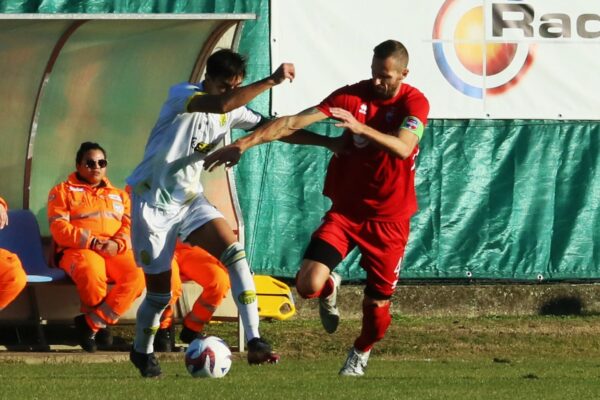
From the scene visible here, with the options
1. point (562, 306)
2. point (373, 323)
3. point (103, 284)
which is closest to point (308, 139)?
point (373, 323)

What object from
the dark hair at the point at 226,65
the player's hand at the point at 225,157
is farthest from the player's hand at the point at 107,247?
the player's hand at the point at 225,157

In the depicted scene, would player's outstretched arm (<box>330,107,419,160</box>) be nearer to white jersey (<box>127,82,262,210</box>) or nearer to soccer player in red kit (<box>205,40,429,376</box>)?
soccer player in red kit (<box>205,40,429,376</box>)

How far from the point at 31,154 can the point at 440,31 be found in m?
4.00

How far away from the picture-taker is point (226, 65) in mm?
10023

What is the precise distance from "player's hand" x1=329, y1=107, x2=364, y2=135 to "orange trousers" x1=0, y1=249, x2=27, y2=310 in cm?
369

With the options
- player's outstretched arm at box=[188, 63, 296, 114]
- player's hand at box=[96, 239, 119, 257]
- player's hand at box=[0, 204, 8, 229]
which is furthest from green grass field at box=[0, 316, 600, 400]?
player's outstretched arm at box=[188, 63, 296, 114]

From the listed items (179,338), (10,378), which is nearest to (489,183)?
(179,338)

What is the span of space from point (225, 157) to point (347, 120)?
2.62 ft

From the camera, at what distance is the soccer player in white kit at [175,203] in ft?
32.9

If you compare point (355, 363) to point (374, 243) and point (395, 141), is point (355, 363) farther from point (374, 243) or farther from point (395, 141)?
point (395, 141)

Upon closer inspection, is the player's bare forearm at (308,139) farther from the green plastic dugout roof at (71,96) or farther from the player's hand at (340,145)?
the green plastic dugout roof at (71,96)

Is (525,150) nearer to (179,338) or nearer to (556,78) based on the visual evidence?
(556,78)

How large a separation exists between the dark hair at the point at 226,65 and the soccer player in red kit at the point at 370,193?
2.08 ft

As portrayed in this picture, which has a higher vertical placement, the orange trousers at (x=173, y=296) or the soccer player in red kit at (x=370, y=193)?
the soccer player in red kit at (x=370, y=193)
